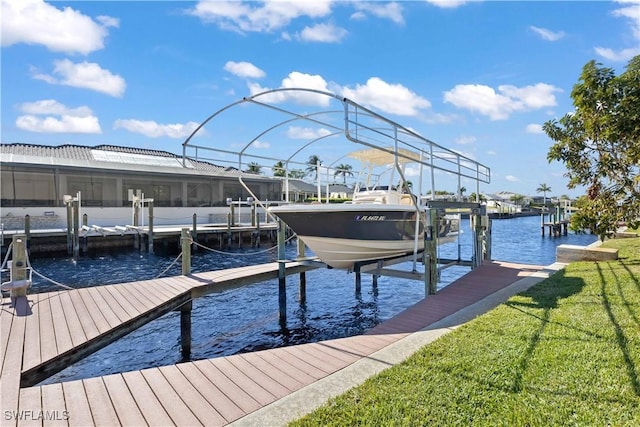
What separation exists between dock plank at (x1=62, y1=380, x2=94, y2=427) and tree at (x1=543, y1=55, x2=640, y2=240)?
29.6ft

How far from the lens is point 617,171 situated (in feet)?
28.7

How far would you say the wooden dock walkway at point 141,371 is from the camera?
125 inches

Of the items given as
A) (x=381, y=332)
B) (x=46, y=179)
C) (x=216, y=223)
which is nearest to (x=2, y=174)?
(x=46, y=179)

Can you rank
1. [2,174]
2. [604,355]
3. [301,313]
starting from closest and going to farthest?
1. [604,355]
2. [301,313]
3. [2,174]

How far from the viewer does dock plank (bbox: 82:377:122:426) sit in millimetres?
3080

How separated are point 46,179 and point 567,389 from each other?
89.8 ft

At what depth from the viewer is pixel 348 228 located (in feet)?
25.6

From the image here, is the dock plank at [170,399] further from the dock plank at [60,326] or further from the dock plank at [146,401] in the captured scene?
the dock plank at [60,326]

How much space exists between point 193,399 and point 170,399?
204 mm

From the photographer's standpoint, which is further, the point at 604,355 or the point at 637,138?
the point at 637,138

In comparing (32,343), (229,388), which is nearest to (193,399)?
(229,388)

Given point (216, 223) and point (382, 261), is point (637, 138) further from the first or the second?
point (216, 223)

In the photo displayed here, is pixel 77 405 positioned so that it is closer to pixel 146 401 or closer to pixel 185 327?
pixel 146 401

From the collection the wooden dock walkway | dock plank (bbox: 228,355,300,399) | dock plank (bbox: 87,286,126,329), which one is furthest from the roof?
dock plank (bbox: 228,355,300,399)
